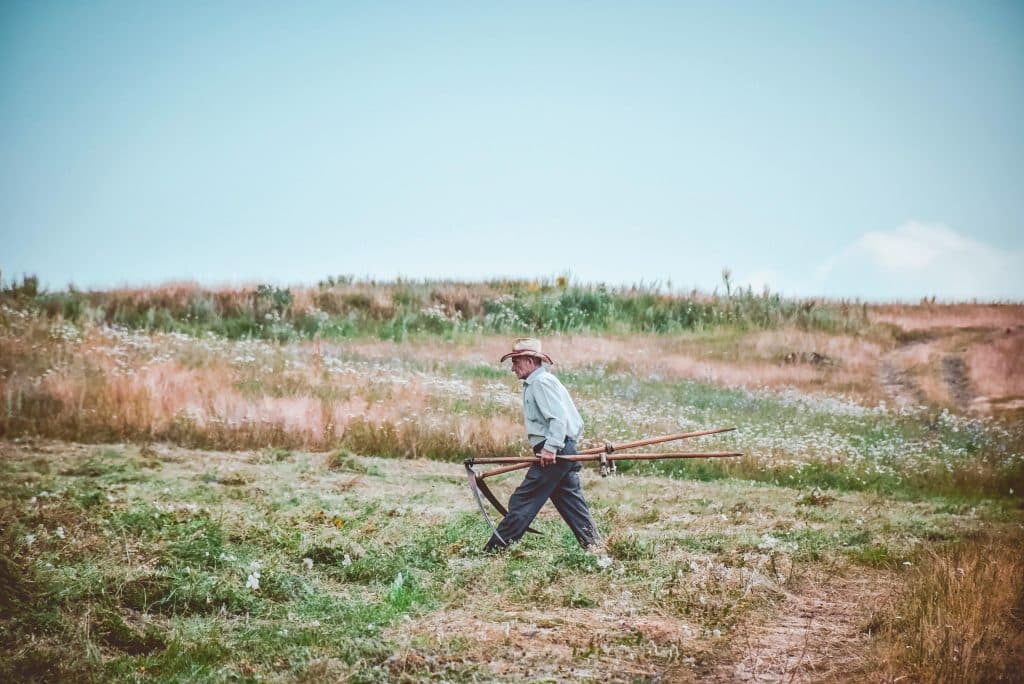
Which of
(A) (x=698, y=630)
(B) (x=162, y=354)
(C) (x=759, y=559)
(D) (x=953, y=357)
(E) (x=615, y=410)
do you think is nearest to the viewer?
(A) (x=698, y=630)

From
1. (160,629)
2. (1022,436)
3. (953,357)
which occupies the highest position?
(953,357)

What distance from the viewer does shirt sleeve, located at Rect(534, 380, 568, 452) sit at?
6457 millimetres

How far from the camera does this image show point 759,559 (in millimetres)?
6836

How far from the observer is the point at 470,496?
31.6 feet

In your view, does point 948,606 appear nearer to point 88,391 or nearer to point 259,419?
point 259,419

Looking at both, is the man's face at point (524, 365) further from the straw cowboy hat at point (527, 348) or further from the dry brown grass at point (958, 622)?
the dry brown grass at point (958, 622)

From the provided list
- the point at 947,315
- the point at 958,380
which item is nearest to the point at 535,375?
the point at 958,380

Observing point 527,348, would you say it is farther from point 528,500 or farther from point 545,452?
point 528,500

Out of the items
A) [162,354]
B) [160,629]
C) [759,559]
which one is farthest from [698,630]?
[162,354]

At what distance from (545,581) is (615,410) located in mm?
7203

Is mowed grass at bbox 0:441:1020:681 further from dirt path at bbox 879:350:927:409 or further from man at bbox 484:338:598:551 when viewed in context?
dirt path at bbox 879:350:927:409

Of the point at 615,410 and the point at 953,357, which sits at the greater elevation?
the point at 953,357

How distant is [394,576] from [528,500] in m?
1.27

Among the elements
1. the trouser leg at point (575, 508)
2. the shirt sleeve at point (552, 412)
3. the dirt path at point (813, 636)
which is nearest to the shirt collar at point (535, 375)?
the shirt sleeve at point (552, 412)
